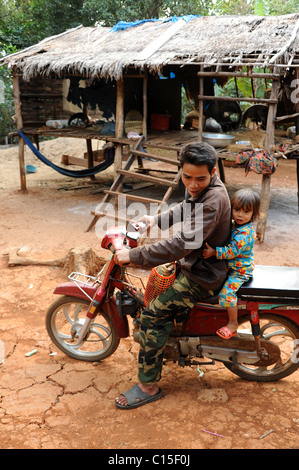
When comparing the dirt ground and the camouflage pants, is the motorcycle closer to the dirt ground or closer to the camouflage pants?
the camouflage pants

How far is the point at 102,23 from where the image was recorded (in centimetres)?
1400

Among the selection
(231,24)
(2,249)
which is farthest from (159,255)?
(231,24)

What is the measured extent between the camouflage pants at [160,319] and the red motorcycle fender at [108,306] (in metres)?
0.28

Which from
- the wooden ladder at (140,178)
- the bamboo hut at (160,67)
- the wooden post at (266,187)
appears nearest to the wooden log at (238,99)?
the bamboo hut at (160,67)

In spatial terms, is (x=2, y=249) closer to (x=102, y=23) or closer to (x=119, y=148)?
(x=119, y=148)

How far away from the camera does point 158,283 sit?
2.68 meters

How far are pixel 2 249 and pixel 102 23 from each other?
11123 millimetres

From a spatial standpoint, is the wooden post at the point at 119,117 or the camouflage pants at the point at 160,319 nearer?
the camouflage pants at the point at 160,319

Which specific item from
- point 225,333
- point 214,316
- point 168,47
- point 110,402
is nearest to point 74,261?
point 110,402

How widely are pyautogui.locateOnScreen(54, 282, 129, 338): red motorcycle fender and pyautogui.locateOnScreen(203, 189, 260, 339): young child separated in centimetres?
70

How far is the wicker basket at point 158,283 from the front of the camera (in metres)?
2.66

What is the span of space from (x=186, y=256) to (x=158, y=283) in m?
0.27

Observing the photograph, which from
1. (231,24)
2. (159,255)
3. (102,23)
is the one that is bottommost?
(159,255)

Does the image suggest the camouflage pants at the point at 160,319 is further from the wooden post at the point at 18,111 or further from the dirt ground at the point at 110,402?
the wooden post at the point at 18,111
